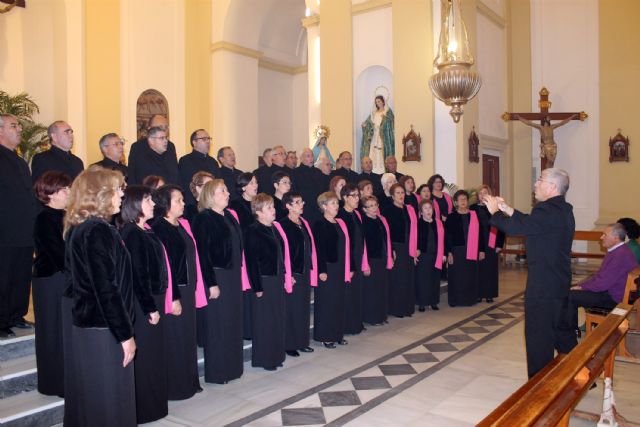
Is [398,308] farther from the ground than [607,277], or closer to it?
closer to it

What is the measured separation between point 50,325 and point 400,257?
451 centimetres

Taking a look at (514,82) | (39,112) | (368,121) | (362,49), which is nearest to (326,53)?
(362,49)

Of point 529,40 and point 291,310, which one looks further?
point 529,40

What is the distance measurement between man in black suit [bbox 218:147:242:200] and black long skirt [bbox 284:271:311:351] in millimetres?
1734

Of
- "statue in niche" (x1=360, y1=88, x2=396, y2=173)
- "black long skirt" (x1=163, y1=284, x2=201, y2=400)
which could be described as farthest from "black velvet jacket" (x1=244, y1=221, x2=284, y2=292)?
"statue in niche" (x1=360, y1=88, x2=396, y2=173)

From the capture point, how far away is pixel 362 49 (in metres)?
11.6

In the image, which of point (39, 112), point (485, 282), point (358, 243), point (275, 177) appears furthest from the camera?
point (39, 112)

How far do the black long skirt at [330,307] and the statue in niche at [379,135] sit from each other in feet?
19.0

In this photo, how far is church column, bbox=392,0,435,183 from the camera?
10680 millimetres

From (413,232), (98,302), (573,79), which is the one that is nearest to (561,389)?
(98,302)

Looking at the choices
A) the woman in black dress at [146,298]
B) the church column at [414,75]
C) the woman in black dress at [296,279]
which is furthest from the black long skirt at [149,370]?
the church column at [414,75]

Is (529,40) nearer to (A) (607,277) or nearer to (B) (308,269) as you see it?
(A) (607,277)

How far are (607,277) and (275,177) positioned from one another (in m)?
3.60

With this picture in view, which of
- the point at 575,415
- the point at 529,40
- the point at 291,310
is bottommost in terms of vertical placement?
the point at 575,415
